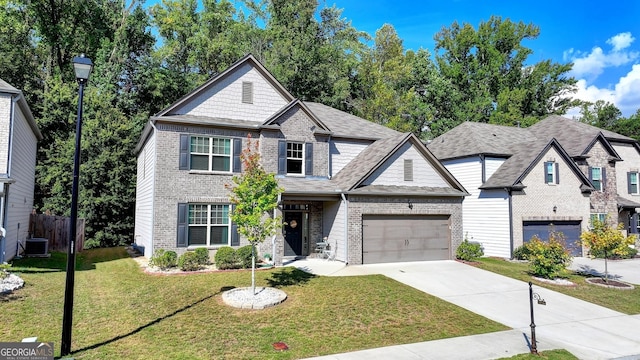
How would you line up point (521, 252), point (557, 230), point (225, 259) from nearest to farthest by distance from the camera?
point (225, 259)
point (521, 252)
point (557, 230)

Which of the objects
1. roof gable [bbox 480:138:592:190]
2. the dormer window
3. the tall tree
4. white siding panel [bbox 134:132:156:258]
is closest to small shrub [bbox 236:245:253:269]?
white siding panel [bbox 134:132:156:258]

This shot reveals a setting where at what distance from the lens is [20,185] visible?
16.9 metres

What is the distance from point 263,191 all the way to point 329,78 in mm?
27453

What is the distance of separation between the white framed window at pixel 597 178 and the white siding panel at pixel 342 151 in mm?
15874

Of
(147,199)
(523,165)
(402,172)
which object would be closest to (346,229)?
(402,172)

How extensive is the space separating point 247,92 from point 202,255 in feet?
26.3

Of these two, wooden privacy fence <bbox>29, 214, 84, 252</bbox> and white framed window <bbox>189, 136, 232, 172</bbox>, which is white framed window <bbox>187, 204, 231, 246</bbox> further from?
wooden privacy fence <bbox>29, 214, 84, 252</bbox>

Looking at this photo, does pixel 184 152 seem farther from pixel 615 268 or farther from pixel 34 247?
pixel 615 268

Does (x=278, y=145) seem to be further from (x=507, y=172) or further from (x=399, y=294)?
(x=507, y=172)

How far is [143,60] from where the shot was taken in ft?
103

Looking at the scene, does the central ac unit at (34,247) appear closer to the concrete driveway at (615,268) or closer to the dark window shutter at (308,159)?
the dark window shutter at (308,159)

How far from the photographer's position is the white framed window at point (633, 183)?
2830 cm

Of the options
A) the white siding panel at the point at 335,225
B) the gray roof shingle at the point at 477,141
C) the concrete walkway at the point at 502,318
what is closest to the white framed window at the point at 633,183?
the gray roof shingle at the point at 477,141

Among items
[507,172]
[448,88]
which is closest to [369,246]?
[507,172]
